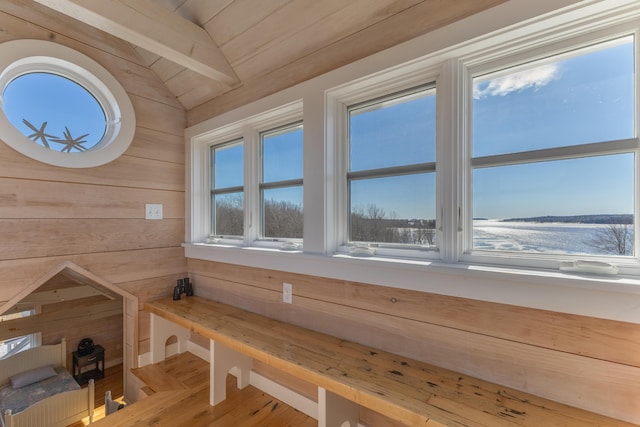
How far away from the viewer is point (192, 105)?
2.38 meters

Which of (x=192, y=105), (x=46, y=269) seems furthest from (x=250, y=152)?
(x=46, y=269)

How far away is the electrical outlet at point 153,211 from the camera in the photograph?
7.21 feet

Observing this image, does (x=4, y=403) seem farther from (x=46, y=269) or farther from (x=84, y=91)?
(x=84, y=91)

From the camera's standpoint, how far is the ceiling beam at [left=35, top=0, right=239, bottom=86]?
1.35 meters

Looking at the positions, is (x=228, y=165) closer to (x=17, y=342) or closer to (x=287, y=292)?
(x=287, y=292)

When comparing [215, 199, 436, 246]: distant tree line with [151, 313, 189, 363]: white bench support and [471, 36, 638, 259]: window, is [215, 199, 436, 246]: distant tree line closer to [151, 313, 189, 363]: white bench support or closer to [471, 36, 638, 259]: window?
[471, 36, 638, 259]: window

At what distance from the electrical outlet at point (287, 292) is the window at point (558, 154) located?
104 centimetres

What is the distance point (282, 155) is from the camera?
76.5 inches

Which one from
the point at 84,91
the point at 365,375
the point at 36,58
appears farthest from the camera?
the point at 84,91

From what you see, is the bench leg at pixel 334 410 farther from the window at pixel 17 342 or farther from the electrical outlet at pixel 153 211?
the window at pixel 17 342

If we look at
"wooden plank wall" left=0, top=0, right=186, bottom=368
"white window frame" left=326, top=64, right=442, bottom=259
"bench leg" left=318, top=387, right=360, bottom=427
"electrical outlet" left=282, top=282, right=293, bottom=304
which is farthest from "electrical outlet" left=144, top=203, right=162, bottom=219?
"bench leg" left=318, top=387, right=360, bottom=427

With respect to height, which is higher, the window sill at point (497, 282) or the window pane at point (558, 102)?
the window pane at point (558, 102)

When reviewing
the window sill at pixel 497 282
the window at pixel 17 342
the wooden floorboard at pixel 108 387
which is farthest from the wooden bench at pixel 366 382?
the window at pixel 17 342

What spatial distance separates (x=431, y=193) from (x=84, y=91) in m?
2.50
